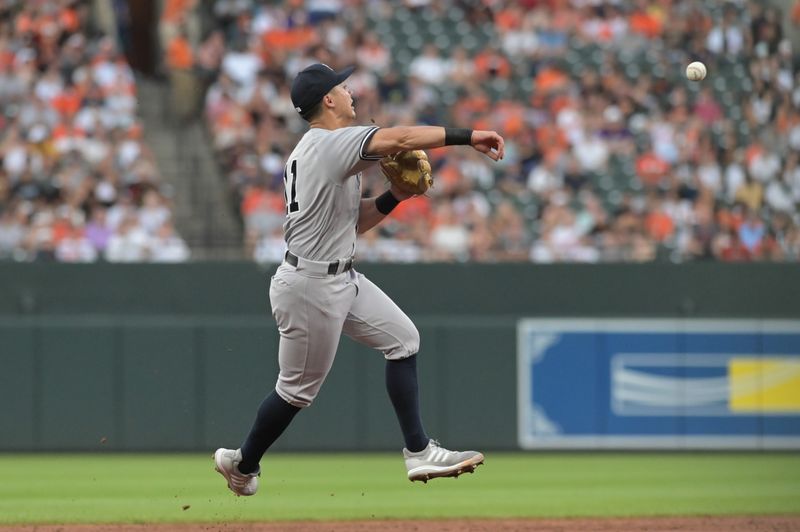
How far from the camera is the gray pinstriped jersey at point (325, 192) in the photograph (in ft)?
20.7

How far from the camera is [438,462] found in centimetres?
662

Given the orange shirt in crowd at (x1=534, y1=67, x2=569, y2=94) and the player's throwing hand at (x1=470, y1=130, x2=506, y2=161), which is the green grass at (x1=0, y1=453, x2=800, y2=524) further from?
the orange shirt in crowd at (x1=534, y1=67, x2=569, y2=94)

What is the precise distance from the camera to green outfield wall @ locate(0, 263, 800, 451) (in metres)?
12.2

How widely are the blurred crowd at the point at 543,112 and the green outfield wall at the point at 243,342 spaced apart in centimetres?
28

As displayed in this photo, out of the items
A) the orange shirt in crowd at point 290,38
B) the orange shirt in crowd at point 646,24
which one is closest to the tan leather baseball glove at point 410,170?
the orange shirt in crowd at point 290,38

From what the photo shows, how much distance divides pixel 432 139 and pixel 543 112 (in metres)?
8.11

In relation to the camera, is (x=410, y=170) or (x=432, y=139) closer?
(x=432, y=139)

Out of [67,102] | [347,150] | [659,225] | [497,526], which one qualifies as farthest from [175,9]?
[347,150]

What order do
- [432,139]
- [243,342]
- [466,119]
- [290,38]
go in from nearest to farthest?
[432,139]
[243,342]
[466,119]
[290,38]

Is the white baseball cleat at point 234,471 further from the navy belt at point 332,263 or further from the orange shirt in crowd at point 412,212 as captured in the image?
the orange shirt in crowd at point 412,212

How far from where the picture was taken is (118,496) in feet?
31.8

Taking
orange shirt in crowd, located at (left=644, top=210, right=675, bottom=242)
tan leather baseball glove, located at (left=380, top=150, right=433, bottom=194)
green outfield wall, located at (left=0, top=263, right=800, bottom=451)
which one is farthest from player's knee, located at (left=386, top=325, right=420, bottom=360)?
orange shirt in crowd, located at (left=644, top=210, right=675, bottom=242)

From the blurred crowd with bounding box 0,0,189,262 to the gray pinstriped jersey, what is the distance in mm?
6235

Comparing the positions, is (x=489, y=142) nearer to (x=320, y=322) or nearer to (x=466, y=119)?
(x=320, y=322)
